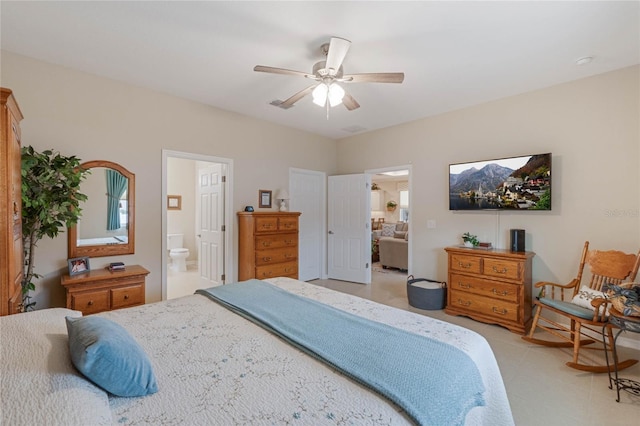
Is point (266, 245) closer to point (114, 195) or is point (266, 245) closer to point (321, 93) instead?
point (114, 195)

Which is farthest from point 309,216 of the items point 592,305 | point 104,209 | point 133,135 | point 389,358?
point 389,358

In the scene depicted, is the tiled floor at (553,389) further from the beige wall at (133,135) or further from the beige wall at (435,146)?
the beige wall at (133,135)

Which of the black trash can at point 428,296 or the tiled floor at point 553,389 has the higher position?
the black trash can at point 428,296

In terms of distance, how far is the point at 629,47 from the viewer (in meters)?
2.44

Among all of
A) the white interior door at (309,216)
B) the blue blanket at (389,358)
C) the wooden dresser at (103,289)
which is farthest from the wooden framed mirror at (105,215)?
the white interior door at (309,216)

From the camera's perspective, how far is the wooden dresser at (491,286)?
3078 mm

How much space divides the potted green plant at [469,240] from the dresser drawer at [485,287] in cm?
48

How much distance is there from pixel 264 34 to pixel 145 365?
2340mm

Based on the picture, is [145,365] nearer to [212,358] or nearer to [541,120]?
[212,358]

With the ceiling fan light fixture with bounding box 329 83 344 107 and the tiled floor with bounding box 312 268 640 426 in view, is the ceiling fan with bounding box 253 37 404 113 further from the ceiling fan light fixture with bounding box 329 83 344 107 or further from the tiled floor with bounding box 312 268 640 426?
the tiled floor with bounding box 312 268 640 426

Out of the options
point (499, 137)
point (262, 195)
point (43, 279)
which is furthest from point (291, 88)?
point (43, 279)

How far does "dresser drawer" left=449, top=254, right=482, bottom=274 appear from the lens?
338 centimetres

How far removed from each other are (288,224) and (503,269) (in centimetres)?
284

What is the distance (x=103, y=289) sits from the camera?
2.73m
